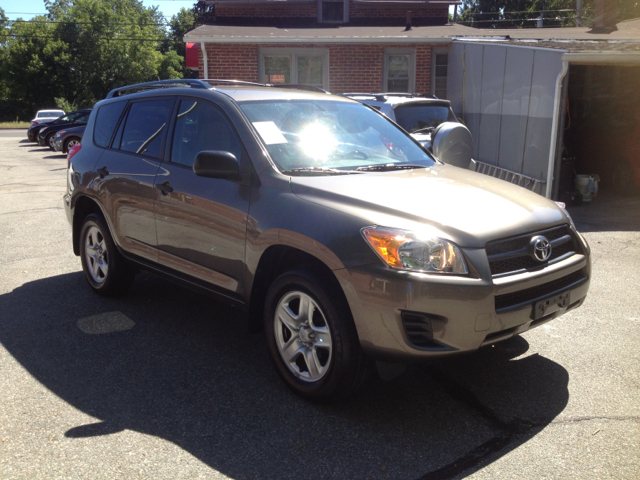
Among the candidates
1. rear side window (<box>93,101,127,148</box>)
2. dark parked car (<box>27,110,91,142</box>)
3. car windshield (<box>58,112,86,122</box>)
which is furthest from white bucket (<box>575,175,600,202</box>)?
car windshield (<box>58,112,86,122</box>)

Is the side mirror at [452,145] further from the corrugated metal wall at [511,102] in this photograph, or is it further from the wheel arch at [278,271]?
A: the corrugated metal wall at [511,102]

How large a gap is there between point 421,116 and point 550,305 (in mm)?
6220

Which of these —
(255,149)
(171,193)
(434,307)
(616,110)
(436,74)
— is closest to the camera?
(434,307)

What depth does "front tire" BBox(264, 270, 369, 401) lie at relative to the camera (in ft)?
10.7

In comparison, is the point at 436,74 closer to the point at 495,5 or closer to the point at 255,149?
the point at 255,149

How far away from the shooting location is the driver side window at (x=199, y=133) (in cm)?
416

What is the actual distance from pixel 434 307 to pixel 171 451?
1520mm

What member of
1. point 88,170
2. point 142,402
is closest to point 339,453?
point 142,402

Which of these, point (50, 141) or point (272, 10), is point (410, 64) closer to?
point (272, 10)

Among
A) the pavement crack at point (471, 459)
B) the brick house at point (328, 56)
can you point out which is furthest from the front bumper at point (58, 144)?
the pavement crack at point (471, 459)

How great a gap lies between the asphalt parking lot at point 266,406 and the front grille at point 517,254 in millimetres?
770

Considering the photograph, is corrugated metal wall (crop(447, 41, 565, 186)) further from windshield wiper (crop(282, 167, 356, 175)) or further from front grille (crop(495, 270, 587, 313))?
windshield wiper (crop(282, 167, 356, 175))

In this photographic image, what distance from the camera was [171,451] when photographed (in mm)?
3061

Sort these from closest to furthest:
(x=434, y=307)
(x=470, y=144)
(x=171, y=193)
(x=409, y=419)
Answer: (x=434, y=307) < (x=409, y=419) < (x=171, y=193) < (x=470, y=144)
